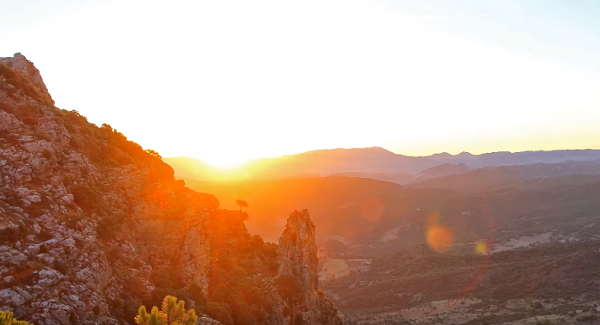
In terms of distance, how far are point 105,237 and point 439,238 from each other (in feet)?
396

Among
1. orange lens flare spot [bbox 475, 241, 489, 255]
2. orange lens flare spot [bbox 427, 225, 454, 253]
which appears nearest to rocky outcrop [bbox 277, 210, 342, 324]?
orange lens flare spot [bbox 475, 241, 489, 255]

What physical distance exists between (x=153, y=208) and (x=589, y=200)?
17769 cm

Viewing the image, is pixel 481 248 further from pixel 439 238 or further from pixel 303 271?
pixel 303 271

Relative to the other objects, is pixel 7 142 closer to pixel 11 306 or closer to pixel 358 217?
pixel 11 306

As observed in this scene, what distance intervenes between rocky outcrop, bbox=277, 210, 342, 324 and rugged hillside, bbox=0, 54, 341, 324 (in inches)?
7.2

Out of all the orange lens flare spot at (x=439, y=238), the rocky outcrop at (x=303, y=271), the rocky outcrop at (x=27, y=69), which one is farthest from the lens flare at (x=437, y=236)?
the rocky outcrop at (x=27, y=69)

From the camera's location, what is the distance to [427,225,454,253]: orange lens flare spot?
368 feet

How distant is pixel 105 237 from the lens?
25.9m

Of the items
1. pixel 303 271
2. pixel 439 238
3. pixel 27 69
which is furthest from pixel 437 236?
pixel 27 69

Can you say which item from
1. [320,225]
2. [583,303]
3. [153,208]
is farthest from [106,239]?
[320,225]

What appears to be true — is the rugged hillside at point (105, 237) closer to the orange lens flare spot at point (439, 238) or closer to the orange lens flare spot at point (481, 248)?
the orange lens flare spot at point (481, 248)

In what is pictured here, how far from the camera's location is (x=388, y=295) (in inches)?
2864

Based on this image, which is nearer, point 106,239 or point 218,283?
point 106,239

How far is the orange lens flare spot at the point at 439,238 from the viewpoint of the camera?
112094 millimetres
